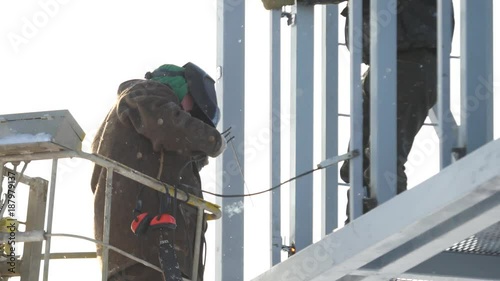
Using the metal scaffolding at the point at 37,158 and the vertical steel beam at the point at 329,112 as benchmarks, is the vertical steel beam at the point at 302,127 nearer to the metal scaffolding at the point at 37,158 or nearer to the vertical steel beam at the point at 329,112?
the vertical steel beam at the point at 329,112

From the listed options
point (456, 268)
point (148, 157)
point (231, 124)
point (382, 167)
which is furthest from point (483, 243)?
point (148, 157)

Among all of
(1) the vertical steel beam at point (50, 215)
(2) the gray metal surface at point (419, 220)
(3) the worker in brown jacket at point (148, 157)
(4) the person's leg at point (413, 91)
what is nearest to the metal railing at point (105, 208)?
(1) the vertical steel beam at point (50, 215)

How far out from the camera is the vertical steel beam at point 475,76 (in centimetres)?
647

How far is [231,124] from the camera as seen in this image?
870 centimetres

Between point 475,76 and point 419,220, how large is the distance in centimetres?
74

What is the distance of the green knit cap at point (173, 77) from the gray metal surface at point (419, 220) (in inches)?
54.9

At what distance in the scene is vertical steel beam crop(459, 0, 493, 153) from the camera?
647 centimetres

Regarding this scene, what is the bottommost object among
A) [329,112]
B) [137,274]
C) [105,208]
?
[137,274]

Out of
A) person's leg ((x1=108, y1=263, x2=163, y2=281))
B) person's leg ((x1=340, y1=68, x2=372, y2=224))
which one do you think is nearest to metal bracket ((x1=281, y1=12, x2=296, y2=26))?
person's leg ((x1=340, y1=68, x2=372, y2=224))

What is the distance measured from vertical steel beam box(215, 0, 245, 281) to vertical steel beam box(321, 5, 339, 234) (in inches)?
20.8

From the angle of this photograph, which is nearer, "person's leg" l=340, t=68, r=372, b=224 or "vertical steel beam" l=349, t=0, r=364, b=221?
"vertical steel beam" l=349, t=0, r=364, b=221

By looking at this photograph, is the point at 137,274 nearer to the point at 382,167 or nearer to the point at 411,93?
the point at 382,167

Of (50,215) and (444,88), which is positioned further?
(444,88)

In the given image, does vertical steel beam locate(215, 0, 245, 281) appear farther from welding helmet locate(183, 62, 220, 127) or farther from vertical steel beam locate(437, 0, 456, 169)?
vertical steel beam locate(437, 0, 456, 169)
